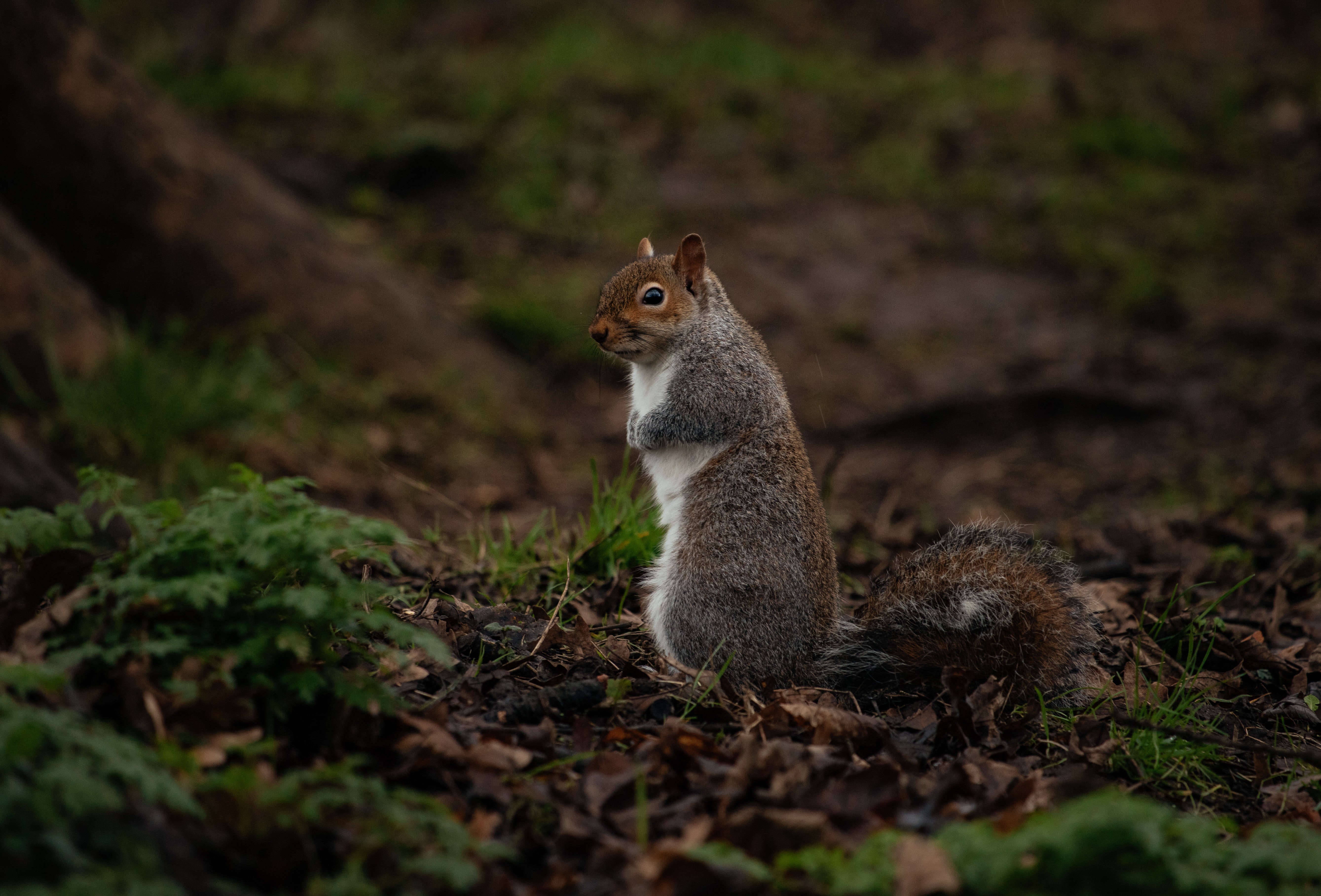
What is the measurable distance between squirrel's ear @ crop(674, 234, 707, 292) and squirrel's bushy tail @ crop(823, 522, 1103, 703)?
1.15 m

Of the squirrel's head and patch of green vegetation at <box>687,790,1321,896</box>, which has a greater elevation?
the squirrel's head

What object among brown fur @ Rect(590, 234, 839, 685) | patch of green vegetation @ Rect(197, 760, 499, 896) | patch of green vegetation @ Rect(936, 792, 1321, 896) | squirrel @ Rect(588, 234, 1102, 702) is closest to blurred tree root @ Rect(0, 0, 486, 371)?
brown fur @ Rect(590, 234, 839, 685)

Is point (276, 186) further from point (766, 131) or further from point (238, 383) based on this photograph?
point (766, 131)

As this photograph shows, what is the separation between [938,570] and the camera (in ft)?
10.1

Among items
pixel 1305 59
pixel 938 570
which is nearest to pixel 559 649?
pixel 938 570

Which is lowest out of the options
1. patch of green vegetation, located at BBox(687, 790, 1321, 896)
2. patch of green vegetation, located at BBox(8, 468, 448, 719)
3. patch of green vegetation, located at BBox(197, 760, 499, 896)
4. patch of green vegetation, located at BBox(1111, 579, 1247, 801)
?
patch of green vegetation, located at BBox(1111, 579, 1247, 801)

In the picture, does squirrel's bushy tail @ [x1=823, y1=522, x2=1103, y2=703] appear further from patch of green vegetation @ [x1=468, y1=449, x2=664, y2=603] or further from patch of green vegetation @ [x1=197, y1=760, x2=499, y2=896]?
patch of green vegetation @ [x1=197, y1=760, x2=499, y2=896]

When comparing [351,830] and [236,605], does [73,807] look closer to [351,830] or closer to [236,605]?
[351,830]

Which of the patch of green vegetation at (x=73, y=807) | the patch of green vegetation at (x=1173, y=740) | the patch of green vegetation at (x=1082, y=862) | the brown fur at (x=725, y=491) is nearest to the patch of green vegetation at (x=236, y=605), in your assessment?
the patch of green vegetation at (x=73, y=807)

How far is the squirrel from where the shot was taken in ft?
9.83

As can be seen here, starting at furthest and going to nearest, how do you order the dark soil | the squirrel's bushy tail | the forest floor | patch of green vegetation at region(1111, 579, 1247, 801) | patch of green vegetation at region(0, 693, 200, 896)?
1. the squirrel's bushy tail
2. patch of green vegetation at region(1111, 579, 1247, 801)
3. the forest floor
4. the dark soil
5. patch of green vegetation at region(0, 693, 200, 896)

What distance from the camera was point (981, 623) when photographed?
2.95 m

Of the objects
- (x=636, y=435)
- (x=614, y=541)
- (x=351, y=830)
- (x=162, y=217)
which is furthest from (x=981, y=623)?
(x=162, y=217)

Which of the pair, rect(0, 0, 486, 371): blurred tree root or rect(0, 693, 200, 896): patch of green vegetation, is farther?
rect(0, 0, 486, 371): blurred tree root
